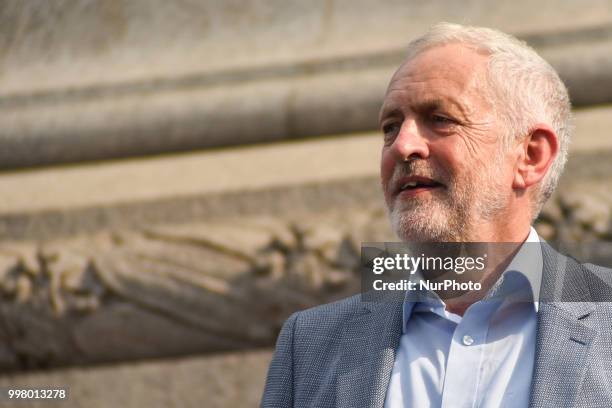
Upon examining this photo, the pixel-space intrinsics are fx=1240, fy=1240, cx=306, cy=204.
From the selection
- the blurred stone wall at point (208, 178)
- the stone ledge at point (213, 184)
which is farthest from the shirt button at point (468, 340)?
the stone ledge at point (213, 184)

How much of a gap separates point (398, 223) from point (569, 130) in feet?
1.47

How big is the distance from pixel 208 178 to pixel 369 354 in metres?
1.46

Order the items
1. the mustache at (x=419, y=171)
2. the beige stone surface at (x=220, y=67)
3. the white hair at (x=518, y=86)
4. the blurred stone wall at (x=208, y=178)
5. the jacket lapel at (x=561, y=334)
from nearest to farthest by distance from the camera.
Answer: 1. the jacket lapel at (x=561, y=334)
2. the mustache at (x=419, y=171)
3. the white hair at (x=518, y=86)
4. the blurred stone wall at (x=208, y=178)
5. the beige stone surface at (x=220, y=67)

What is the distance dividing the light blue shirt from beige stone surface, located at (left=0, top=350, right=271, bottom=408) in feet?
4.11

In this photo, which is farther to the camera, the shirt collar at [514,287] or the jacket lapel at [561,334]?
the shirt collar at [514,287]

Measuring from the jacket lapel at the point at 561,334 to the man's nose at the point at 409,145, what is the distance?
274 millimetres

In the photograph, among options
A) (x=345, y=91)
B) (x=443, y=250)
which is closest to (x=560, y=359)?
(x=443, y=250)

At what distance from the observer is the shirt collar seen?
2043 millimetres

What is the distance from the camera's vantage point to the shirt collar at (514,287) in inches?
80.4

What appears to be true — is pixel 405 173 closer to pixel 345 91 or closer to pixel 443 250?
pixel 443 250

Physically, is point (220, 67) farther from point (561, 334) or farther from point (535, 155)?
point (561, 334)

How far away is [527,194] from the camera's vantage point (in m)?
2.23

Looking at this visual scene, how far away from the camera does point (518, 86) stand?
2.21 m

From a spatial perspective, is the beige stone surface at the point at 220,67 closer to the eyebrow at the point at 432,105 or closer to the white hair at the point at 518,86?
the white hair at the point at 518,86
